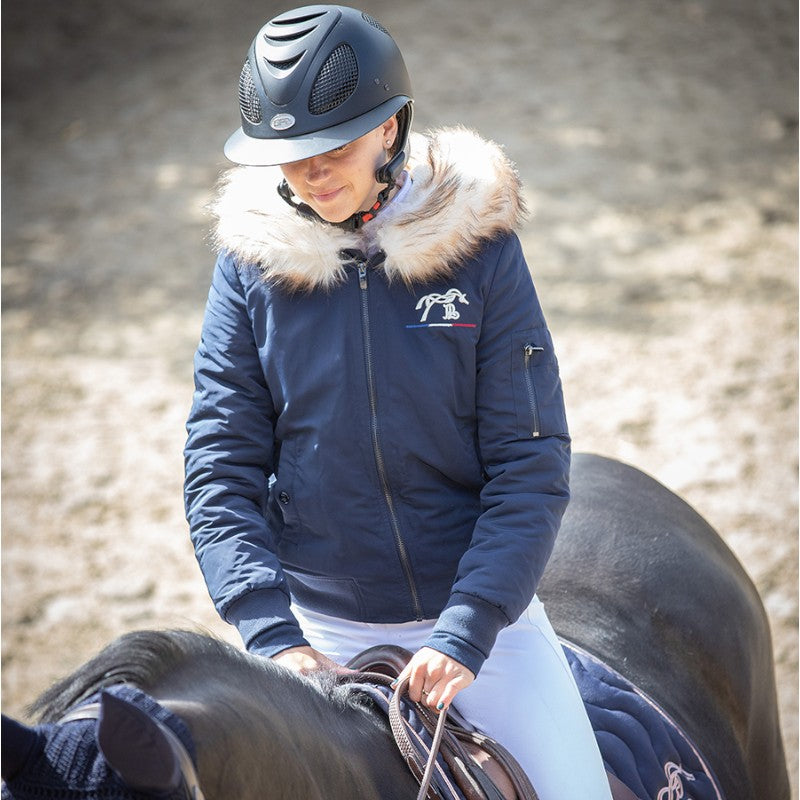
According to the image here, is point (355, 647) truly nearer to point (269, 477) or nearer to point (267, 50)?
point (269, 477)

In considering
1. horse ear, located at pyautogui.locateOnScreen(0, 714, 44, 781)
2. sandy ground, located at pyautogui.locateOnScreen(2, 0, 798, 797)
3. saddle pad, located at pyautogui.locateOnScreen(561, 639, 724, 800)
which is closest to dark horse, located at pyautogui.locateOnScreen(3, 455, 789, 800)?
horse ear, located at pyautogui.locateOnScreen(0, 714, 44, 781)

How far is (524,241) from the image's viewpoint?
681cm

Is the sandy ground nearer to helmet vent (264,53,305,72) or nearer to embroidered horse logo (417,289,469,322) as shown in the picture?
embroidered horse logo (417,289,469,322)

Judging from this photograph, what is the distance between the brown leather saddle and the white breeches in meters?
0.06

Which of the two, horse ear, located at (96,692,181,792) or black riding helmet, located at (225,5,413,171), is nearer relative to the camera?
horse ear, located at (96,692,181,792)

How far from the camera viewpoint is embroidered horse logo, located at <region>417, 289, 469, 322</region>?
188 cm

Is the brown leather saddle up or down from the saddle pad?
up

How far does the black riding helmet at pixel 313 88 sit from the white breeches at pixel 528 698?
2.77ft

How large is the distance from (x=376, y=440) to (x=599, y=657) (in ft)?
2.87

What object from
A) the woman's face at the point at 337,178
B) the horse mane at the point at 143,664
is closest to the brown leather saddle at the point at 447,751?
the horse mane at the point at 143,664

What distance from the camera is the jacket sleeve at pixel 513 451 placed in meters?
1.83

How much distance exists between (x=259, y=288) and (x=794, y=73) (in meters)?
7.50

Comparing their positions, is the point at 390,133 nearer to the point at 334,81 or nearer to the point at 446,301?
the point at 334,81

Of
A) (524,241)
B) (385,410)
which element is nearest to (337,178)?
(385,410)
